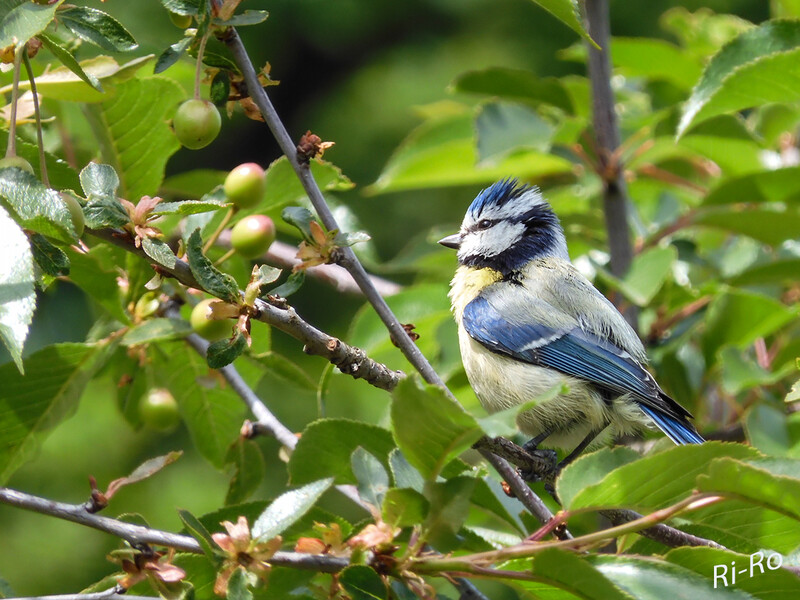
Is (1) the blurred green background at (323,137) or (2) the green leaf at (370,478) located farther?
(1) the blurred green background at (323,137)

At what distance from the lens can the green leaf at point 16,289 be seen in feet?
3.28

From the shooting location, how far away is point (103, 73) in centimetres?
136

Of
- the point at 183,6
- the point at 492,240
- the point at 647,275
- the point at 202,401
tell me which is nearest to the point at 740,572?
the point at 647,275

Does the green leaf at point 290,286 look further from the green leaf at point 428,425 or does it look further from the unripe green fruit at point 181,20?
the unripe green fruit at point 181,20

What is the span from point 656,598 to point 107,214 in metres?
0.82

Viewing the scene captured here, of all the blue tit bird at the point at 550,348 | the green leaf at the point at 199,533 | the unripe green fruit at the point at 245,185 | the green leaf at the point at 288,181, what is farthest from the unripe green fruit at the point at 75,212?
the blue tit bird at the point at 550,348

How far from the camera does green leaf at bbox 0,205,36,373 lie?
100 cm

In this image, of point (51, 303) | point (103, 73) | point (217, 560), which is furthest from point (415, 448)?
point (51, 303)

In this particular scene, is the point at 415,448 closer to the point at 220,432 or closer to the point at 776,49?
the point at 220,432

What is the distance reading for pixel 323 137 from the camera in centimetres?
614

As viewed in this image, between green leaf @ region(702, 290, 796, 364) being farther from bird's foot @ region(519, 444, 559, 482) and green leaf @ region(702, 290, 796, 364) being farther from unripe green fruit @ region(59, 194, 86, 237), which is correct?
unripe green fruit @ region(59, 194, 86, 237)

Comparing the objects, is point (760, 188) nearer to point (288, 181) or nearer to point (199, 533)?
point (288, 181)

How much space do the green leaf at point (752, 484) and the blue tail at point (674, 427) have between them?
740mm

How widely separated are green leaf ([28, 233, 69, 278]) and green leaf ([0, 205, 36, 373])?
90 millimetres
